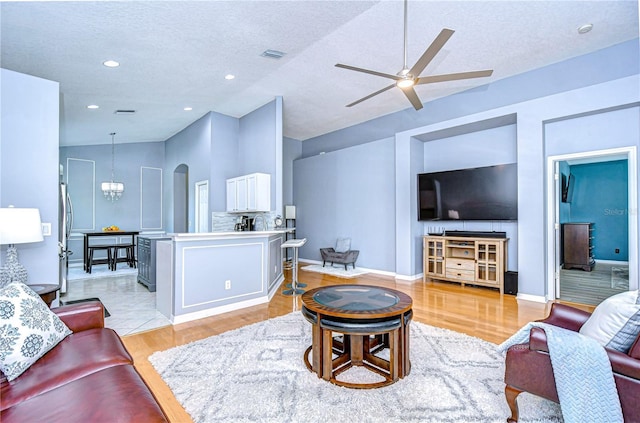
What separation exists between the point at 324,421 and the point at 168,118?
6.43 m

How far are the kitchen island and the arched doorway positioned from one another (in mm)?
4813

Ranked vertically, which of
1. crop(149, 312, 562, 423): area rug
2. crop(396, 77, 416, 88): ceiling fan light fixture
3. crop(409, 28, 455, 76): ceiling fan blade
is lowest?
crop(149, 312, 562, 423): area rug

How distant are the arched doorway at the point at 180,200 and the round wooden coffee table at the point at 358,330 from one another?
22.7 ft

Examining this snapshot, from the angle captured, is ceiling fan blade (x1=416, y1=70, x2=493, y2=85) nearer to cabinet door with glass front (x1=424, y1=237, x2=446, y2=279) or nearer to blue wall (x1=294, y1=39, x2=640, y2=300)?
blue wall (x1=294, y1=39, x2=640, y2=300)

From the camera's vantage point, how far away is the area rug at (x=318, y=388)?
6.17 feet

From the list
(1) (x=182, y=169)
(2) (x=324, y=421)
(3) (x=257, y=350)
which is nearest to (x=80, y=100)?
(1) (x=182, y=169)

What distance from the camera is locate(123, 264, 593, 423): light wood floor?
2.57 meters

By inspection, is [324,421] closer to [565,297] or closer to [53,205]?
[53,205]

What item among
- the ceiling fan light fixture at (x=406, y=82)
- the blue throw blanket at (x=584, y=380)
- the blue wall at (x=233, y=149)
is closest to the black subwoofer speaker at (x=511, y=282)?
the ceiling fan light fixture at (x=406, y=82)

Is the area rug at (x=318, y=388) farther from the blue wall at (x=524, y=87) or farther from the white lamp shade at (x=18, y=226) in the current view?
the blue wall at (x=524, y=87)

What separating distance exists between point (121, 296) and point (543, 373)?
5225 millimetres

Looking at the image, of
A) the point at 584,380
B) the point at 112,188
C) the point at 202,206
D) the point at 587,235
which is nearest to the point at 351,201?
the point at 202,206

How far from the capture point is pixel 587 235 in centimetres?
680

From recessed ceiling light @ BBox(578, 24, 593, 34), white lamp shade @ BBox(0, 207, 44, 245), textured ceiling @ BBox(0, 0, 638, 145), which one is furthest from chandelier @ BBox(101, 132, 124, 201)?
recessed ceiling light @ BBox(578, 24, 593, 34)
